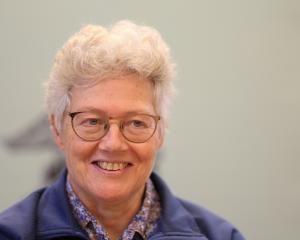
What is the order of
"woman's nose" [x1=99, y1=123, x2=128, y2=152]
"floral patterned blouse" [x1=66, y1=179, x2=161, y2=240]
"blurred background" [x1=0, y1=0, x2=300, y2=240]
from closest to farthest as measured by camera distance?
"woman's nose" [x1=99, y1=123, x2=128, y2=152]
"floral patterned blouse" [x1=66, y1=179, x2=161, y2=240]
"blurred background" [x1=0, y1=0, x2=300, y2=240]

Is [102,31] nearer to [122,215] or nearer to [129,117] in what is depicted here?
[129,117]

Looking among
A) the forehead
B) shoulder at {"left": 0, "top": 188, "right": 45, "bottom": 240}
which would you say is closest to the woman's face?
the forehead

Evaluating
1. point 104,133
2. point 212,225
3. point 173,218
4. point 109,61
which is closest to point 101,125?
point 104,133

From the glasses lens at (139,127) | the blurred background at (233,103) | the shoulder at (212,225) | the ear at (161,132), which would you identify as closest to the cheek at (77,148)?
the glasses lens at (139,127)

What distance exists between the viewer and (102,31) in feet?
4.89

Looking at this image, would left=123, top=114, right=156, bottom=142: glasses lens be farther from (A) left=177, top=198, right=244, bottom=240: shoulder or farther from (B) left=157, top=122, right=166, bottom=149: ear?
(A) left=177, top=198, right=244, bottom=240: shoulder

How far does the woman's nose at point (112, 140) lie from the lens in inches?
55.7

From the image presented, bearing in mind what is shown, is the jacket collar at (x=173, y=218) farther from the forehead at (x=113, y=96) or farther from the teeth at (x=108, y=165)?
A: the forehead at (x=113, y=96)

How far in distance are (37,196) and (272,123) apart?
1.45 m

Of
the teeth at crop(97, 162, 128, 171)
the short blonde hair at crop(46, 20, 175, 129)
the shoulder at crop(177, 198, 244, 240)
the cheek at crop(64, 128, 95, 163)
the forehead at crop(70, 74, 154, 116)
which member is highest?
the short blonde hair at crop(46, 20, 175, 129)

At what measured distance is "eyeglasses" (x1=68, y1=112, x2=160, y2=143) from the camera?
4.69 feet

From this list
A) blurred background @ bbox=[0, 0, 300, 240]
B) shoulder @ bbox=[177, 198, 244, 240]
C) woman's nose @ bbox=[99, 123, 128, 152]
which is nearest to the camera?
woman's nose @ bbox=[99, 123, 128, 152]

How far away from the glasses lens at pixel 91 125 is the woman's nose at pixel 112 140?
2cm

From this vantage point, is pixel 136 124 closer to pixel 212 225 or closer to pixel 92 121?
pixel 92 121
